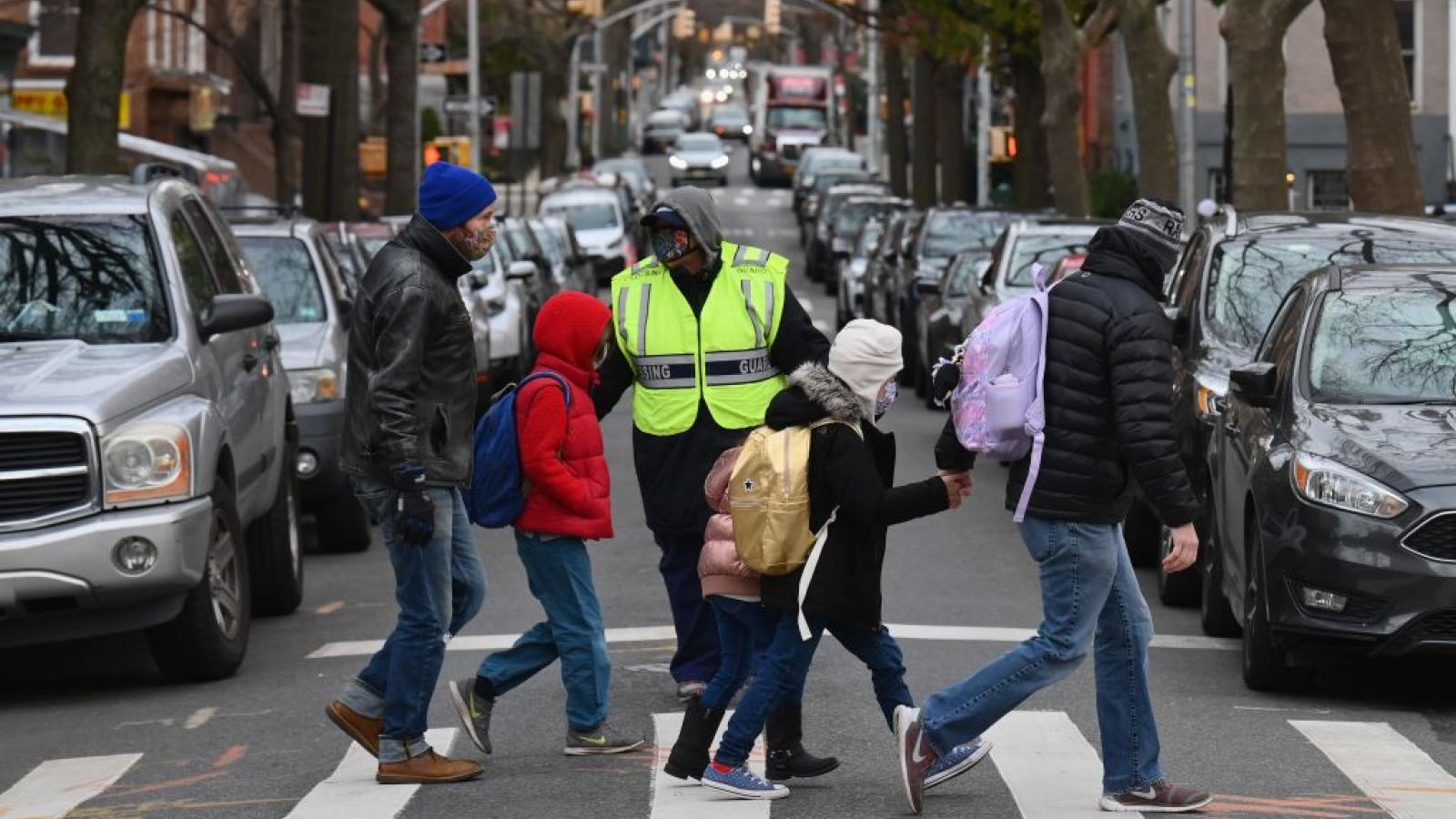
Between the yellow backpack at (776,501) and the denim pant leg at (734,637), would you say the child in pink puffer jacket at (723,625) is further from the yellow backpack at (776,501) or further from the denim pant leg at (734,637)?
the yellow backpack at (776,501)

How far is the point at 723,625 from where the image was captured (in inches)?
327

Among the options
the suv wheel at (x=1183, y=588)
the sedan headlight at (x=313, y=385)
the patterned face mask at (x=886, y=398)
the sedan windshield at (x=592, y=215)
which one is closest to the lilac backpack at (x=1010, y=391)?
the patterned face mask at (x=886, y=398)

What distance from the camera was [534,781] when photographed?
8.60 m

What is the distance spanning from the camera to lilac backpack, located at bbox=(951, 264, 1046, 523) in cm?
773

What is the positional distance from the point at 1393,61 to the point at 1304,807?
1417 cm

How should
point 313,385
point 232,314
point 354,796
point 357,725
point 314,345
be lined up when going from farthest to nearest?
point 314,345, point 313,385, point 232,314, point 357,725, point 354,796

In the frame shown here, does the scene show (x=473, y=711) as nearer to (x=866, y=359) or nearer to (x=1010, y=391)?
(x=866, y=359)

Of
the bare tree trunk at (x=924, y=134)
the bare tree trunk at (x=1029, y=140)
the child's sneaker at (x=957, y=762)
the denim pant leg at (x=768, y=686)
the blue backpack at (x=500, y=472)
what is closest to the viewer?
the denim pant leg at (x=768, y=686)

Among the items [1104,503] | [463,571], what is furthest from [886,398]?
[463,571]

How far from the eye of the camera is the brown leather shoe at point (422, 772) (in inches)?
338

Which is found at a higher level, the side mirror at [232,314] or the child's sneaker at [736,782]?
the side mirror at [232,314]

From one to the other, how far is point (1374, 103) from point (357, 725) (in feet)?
47.1

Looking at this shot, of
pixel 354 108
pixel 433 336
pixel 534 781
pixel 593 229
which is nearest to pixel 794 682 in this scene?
pixel 534 781

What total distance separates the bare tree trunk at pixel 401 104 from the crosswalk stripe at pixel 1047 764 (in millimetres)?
31384
